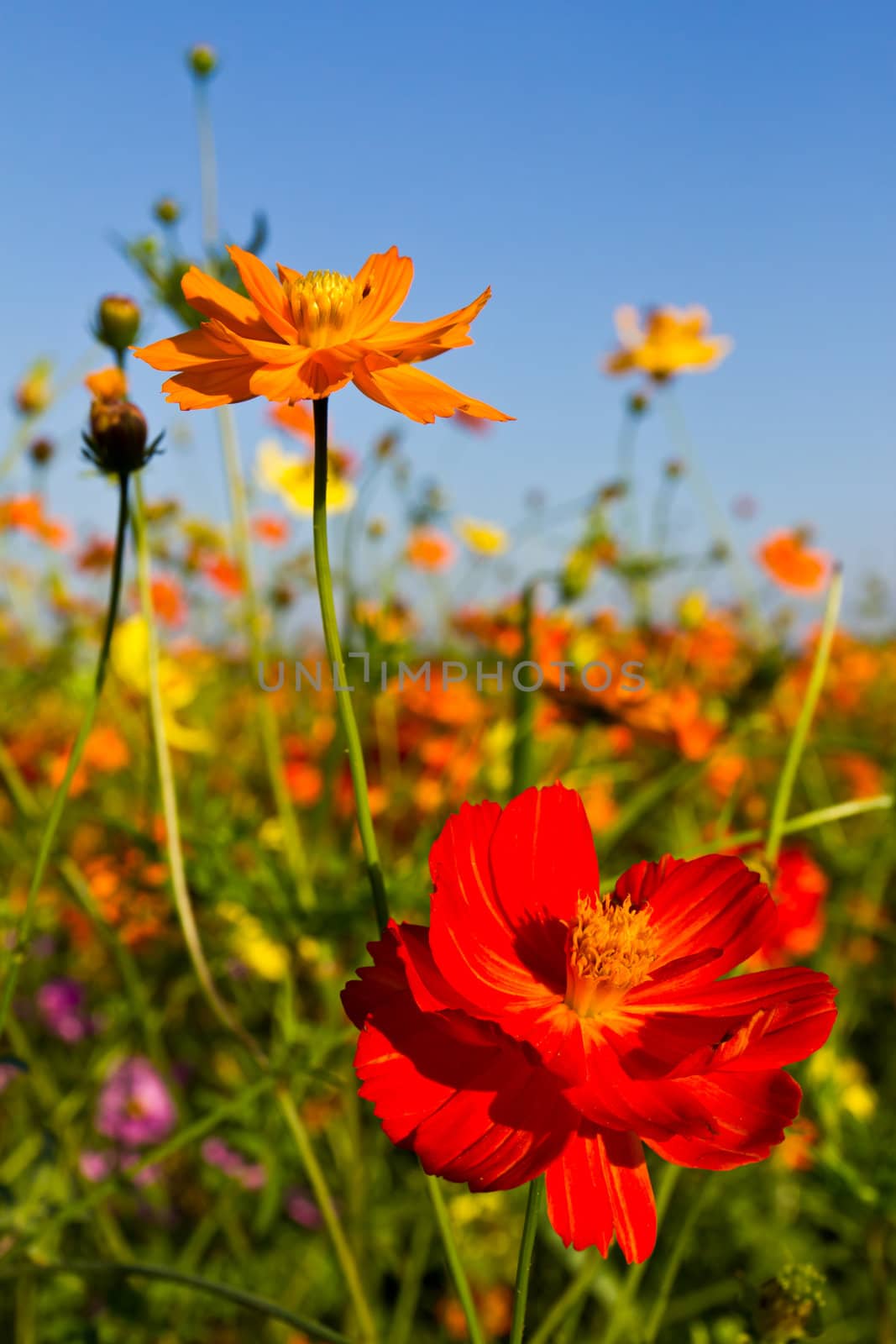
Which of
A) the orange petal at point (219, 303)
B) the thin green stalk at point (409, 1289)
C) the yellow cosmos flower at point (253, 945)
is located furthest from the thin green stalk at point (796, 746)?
the thin green stalk at point (409, 1289)

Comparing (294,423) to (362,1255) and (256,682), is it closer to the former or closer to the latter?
(256,682)

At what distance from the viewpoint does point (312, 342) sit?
30cm

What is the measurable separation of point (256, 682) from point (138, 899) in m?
0.18

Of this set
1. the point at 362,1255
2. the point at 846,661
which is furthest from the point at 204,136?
the point at 846,661

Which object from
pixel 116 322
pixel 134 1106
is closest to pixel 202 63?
pixel 116 322

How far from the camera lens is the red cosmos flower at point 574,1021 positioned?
0.23 metres

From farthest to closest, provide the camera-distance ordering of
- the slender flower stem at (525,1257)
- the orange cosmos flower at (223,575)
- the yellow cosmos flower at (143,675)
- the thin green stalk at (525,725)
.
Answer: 1. the orange cosmos flower at (223,575)
2. the yellow cosmos flower at (143,675)
3. the thin green stalk at (525,725)
4. the slender flower stem at (525,1257)

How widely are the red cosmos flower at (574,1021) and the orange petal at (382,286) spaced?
15cm

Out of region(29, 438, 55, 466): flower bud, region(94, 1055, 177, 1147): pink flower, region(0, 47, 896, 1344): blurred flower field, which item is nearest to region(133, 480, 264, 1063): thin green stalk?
region(0, 47, 896, 1344): blurred flower field

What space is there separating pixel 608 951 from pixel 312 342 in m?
0.20

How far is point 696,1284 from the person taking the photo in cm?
90

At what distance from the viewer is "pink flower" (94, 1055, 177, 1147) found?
940 millimetres

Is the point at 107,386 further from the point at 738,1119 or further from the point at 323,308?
the point at 738,1119

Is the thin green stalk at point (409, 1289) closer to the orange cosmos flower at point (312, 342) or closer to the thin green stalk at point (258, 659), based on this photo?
the thin green stalk at point (258, 659)
